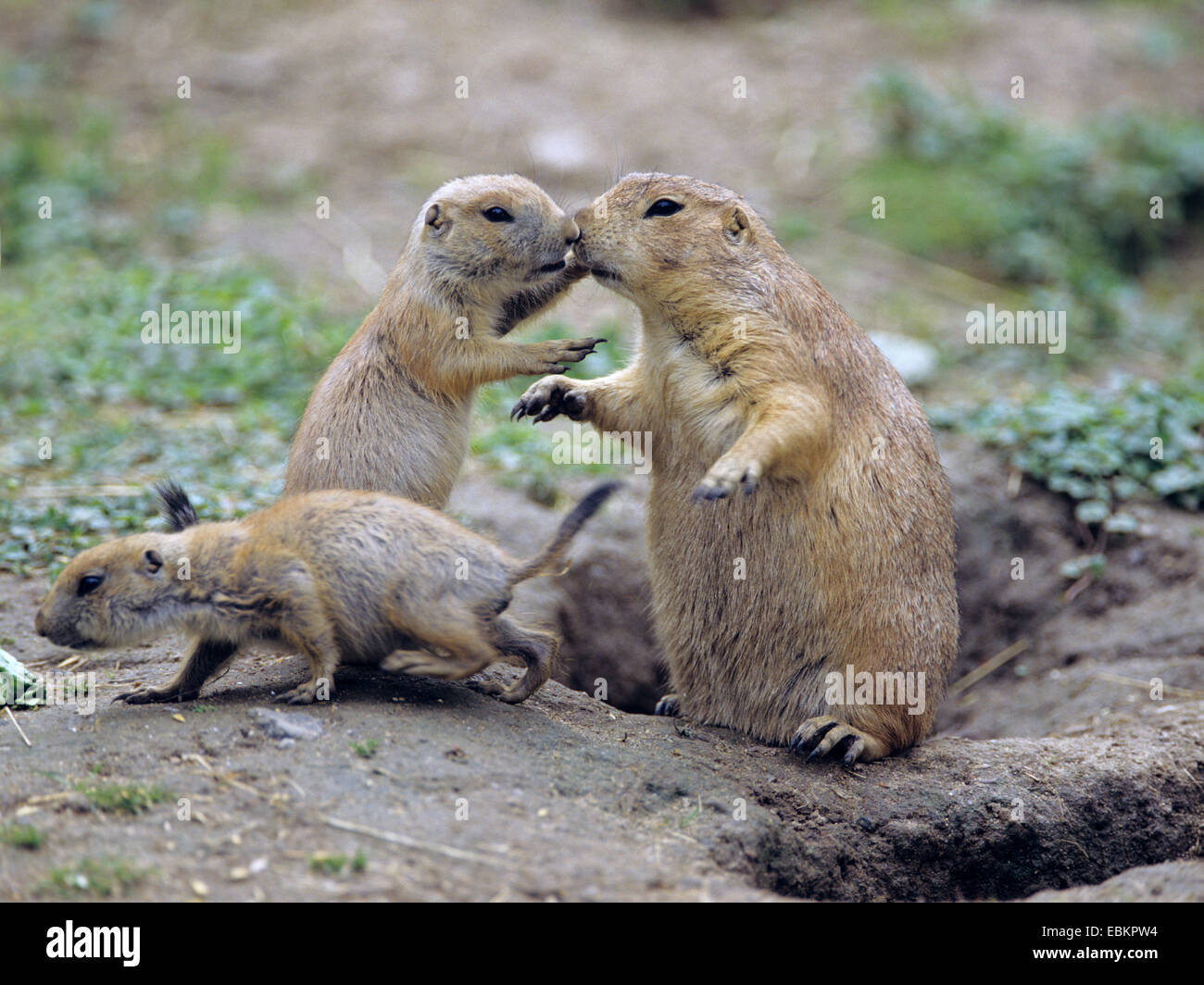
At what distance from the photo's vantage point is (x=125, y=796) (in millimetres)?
4109

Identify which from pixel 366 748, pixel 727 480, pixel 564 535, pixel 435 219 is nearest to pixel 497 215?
pixel 435 219

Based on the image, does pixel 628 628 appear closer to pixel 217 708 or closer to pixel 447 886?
pixel 217 708

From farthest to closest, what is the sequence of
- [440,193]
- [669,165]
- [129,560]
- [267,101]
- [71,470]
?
1. [267,101]
2. [669,165]
3. [71,470]
4. [440,193]
5. [129,560]

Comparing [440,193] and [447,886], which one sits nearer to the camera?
[447,886]

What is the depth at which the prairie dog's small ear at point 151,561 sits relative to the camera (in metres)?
4.81

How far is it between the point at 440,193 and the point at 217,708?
2944 mm

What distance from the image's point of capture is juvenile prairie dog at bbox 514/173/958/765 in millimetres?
5309

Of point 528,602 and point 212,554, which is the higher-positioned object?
point 212,554

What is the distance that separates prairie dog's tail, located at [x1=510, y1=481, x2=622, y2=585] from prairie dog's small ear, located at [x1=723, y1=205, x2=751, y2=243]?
147 centimetres

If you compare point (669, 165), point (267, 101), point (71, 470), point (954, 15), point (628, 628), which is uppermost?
point (954, 15)

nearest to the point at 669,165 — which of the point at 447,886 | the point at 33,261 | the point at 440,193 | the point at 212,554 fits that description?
the point at 33,261

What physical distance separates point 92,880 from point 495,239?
141 inches

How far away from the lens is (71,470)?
25.5ft

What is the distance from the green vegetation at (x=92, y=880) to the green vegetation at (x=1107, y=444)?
6.36 metres
